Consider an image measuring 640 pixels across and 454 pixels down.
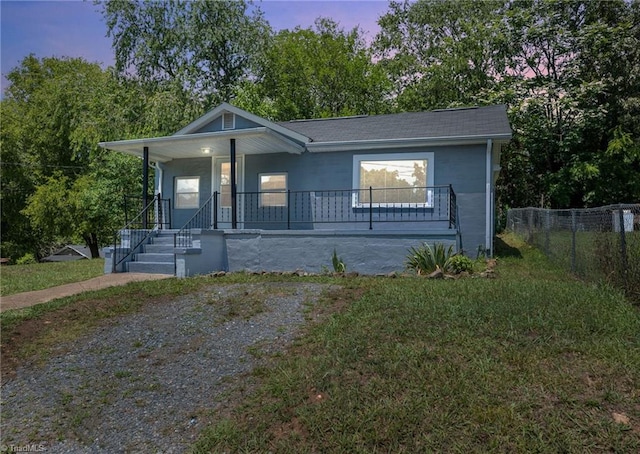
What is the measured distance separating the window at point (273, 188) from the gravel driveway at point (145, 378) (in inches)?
233

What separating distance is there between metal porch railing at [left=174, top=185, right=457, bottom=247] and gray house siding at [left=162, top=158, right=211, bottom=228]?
0.57 meters

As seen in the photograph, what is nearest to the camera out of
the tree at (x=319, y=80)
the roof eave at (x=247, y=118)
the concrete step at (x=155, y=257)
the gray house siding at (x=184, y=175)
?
the concrete step at (x=155, y=257)

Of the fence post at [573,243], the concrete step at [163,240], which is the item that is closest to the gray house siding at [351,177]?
the concrete step at [163,240]

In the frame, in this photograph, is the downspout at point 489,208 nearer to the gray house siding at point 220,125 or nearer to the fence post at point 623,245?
the fence post at point 623,245

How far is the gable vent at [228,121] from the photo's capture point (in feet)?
38.8

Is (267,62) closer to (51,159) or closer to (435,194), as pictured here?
(51,159)

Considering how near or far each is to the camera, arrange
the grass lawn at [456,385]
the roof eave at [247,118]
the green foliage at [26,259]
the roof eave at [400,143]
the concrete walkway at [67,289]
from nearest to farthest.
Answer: the grass lawn at [456,385] < the concrete walkway at [67,289] < the roof eave at [400,143] < the roof eave at [247,118] < the green foliage at [26,259]

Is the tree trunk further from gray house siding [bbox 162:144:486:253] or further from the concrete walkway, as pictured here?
the concrete walkway

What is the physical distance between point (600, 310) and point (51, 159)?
29380mm

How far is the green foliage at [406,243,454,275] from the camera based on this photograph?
8.23m

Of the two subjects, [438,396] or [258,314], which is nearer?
[438,396]

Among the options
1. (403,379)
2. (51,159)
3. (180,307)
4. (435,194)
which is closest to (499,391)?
(403,379)

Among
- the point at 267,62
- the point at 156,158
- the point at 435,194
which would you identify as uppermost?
the point at 267,62

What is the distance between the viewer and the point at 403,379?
139 inches
